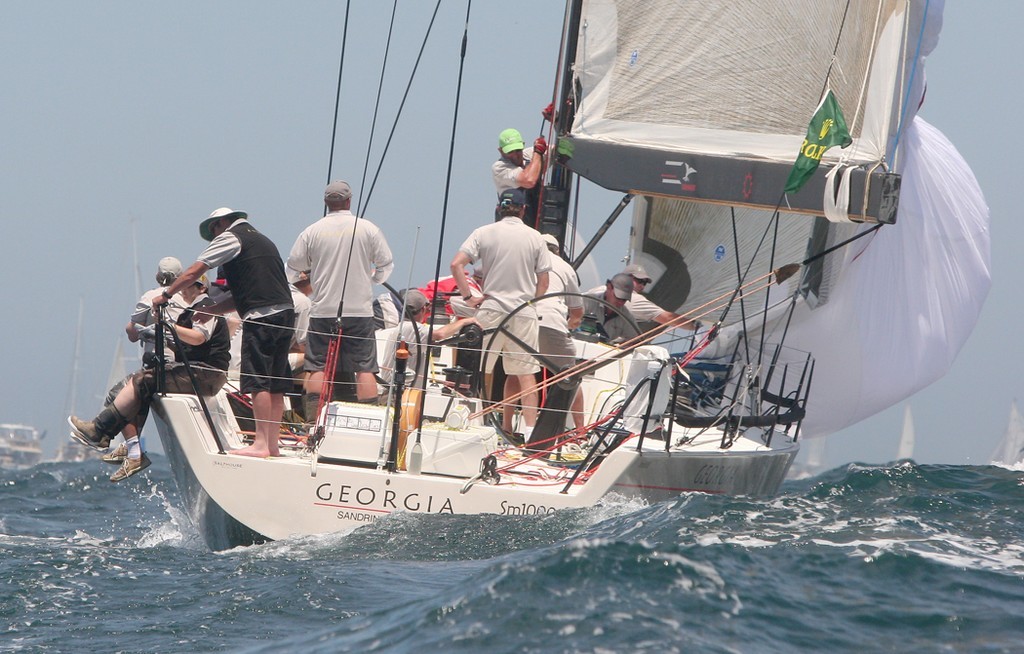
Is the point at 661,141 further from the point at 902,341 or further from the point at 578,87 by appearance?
the point at 902,341

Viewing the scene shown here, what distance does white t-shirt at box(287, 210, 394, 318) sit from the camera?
7445 mm

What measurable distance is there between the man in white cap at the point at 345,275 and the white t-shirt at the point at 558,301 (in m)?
0.91

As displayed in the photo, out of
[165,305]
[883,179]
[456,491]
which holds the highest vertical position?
[883,179]

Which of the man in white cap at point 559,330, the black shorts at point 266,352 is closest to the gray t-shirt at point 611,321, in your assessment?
the man in white cap at point 559,330

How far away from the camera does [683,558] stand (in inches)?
206

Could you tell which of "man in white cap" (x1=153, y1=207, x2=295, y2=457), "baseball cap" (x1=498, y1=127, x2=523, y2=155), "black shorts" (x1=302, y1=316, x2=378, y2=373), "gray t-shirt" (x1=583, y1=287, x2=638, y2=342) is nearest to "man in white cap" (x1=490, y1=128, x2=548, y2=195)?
→ "baseball cap" (x1=498, y1=127, x2=523, y2=155)

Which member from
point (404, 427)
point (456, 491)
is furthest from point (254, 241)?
point (456, 491)

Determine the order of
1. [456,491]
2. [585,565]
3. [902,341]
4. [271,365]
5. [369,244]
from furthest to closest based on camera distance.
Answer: [902,341], [369,244], [271,365], [456,491], [585,565]

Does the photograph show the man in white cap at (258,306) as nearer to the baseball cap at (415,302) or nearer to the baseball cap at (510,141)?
the baseball cap at (415,302)

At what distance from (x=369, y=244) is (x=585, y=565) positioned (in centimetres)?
306

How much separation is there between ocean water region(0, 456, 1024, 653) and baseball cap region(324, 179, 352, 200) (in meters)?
2.01

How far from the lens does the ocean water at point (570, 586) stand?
180 inches

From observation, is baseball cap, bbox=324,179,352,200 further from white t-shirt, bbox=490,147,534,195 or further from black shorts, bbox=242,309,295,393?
white t-shirt, bbox=490,147,534,195

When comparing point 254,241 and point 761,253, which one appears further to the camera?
point 761,253
